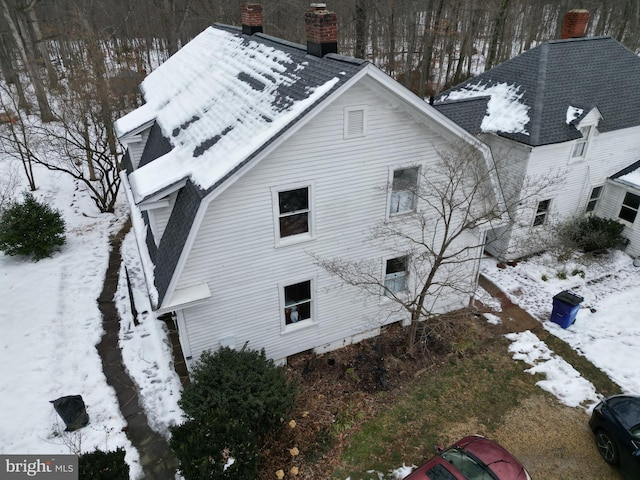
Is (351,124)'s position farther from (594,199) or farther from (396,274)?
(594,199)

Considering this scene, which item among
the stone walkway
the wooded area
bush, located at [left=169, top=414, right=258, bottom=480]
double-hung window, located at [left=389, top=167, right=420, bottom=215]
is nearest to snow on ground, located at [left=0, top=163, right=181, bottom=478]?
the stone walkway

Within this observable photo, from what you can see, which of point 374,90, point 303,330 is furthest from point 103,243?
point 374,90

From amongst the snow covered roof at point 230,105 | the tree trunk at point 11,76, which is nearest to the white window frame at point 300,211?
the snow covered roof at point 230,105

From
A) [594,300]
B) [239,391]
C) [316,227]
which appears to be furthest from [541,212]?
[239,391]

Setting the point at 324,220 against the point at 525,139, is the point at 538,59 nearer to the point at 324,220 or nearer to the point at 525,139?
the point at 525,139

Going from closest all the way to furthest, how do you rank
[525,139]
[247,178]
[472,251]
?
[247,178] → [472,251] → [525,139]

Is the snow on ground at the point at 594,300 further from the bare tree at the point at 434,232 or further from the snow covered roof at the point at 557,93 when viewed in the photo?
the snow covered roof at the point at 557,93

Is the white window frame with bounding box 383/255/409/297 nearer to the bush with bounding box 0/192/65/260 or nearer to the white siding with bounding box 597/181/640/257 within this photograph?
the white siding with bounding box 597/181/640/257

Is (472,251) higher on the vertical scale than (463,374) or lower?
higher

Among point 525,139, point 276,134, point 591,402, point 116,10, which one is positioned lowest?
point 591,402
